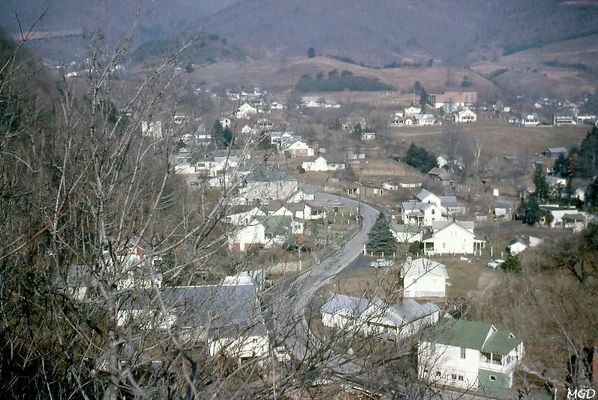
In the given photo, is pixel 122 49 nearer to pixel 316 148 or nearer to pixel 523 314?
pixel 523 314

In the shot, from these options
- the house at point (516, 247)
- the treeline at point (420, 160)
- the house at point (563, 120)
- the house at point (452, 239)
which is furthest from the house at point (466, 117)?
the house at point (452, 239)

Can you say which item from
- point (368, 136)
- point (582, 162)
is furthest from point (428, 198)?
point (368, 136)

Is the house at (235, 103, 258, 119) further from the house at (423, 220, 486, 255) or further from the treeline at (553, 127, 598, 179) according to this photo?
the treeline at (553, 127, 598, 179)

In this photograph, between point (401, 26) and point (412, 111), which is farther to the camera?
point (401, 26)

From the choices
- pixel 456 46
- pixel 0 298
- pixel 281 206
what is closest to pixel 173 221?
pixel 281 206

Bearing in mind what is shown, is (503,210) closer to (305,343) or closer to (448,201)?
(448,201)

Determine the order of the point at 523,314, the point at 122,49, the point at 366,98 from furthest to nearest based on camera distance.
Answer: the point at 366,98 < the point at 523,314 < the point at 122,49
